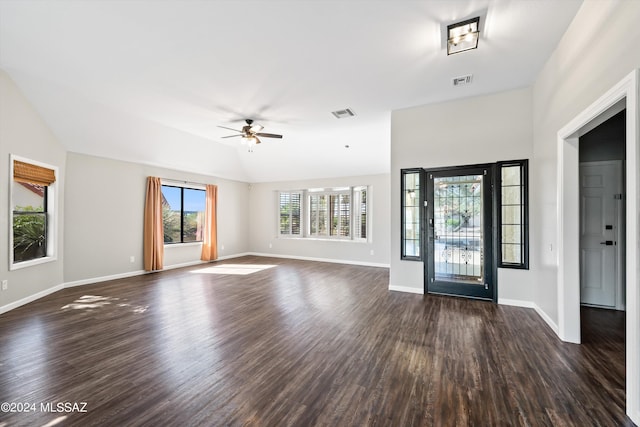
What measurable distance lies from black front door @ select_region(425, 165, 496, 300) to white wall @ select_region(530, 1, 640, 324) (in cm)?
59

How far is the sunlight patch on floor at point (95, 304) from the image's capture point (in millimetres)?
4143

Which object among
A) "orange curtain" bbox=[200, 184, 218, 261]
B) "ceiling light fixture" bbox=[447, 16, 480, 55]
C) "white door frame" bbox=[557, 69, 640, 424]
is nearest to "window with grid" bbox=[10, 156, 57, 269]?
"orange curtain" bbox=[200, 184, 218, 261]

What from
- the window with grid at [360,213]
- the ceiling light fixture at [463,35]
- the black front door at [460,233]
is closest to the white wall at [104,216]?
the window with grid at [360,213]

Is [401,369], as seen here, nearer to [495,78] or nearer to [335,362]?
[335,362]

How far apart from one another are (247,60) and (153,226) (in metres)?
4.92

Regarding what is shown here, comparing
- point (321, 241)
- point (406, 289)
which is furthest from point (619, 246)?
point (321, 241)

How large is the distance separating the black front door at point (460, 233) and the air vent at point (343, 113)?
1.75m

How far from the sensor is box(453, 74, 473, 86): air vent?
12.6 ft

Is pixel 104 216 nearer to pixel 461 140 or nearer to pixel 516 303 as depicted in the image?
pixel 461 140

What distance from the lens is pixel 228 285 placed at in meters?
5.57

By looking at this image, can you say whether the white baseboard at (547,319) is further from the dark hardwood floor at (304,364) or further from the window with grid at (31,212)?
the window with grid at (31,212)

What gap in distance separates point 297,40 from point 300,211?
6.45 meters

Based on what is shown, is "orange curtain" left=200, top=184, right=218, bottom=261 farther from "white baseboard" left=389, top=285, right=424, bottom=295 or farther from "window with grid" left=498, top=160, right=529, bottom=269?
"window with grid" left=498, top=160, right=529, bottom=269

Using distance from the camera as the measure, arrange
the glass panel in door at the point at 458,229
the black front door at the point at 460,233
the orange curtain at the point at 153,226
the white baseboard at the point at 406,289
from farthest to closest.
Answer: the orange curtain at the point at 153,226, the white baseboard at the point at 406,289, the glass panel in door at the point at 458,229, the black front door at the point at 460,233
